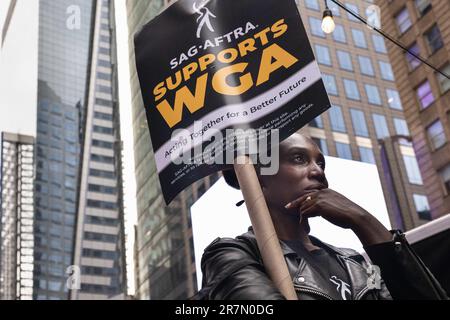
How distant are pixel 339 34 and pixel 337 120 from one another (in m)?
10.0

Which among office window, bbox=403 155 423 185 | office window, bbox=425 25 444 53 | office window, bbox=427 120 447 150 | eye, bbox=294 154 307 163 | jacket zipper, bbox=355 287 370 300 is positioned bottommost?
jacket zipper, bbox=355 287 370 300

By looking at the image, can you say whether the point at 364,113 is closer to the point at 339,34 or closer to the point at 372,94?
the point at 372,94

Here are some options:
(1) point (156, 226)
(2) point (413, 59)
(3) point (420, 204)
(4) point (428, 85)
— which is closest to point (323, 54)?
(3) point (420, 204)

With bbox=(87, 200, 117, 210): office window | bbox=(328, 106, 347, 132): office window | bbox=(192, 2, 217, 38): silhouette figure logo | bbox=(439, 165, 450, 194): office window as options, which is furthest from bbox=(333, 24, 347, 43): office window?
bbox=(87, 200, 117, 210): office window

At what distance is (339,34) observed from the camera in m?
74.1

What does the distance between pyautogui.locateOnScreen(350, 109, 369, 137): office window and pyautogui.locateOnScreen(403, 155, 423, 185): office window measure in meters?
5.33

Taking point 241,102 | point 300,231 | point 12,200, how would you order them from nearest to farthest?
point 241,102 → point 300,231 → point 12,200

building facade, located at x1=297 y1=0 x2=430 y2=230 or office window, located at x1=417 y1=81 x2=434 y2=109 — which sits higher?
building facade, located at x1=297 y1=0 x2=430 y2=230

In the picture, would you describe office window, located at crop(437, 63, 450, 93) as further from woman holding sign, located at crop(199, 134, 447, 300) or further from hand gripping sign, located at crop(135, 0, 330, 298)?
hand gripping sign, located at crop(135, 0, 330, 298)

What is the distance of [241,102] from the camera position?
248 inches

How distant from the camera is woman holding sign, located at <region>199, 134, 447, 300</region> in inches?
226

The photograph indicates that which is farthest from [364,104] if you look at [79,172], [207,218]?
[79,172]
